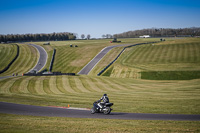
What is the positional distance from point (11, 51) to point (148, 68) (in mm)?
77778

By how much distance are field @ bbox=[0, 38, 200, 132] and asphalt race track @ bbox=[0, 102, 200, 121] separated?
5.18ft

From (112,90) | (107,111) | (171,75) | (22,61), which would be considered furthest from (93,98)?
(22,61)

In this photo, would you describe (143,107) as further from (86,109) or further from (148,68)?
(148,68)

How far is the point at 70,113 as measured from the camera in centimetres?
2123

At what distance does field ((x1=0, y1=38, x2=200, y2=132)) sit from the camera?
15.9 m

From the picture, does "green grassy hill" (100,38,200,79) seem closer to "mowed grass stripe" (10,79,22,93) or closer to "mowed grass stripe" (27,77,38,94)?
"mowed grass stripe" (27,77,38,94)

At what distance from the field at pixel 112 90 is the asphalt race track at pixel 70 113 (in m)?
1.58

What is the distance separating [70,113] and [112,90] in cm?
1914

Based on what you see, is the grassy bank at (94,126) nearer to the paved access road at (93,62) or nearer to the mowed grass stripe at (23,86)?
the mowed grass stripe at (23,86)

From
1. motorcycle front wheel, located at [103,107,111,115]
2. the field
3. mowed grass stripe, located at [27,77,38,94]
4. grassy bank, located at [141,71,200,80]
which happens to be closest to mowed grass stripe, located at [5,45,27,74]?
the field

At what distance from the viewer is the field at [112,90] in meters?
15.9

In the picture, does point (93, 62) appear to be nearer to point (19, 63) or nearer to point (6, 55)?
point (19, 63)

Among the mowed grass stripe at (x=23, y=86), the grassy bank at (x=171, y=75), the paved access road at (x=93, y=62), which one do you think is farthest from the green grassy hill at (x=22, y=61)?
the grassy bank at (x=171, y=75)

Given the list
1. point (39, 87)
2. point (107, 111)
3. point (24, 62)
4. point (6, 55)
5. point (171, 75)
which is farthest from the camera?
point (6, 55)
